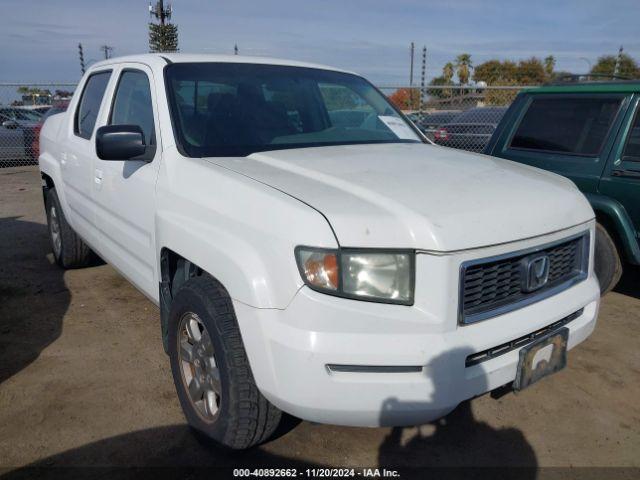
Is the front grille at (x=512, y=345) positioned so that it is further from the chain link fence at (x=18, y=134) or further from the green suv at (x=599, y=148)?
the chain link fence at (x=18, y=134)

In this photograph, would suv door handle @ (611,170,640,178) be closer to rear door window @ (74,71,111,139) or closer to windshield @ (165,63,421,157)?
windshield @ (165,63,421,157)

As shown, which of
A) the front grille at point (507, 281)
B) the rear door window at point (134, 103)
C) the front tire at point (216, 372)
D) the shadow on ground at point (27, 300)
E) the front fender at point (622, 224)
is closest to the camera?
the front grille at point (507, 281)

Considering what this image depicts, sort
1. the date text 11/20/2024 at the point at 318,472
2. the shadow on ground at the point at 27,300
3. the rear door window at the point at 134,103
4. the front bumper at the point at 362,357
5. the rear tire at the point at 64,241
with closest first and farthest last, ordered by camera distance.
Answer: the front bumper at the point at 362,357, the date text 11/20/2024 at the point at 318,472, the rear door window at the point at 134,103, the shadow on ground at the point at 27,300, the rear tire at the point at 64,241

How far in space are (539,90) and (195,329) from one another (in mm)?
3666

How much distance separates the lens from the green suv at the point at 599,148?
409cm

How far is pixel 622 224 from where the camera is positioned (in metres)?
4.04

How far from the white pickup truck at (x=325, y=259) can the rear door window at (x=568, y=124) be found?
166cm

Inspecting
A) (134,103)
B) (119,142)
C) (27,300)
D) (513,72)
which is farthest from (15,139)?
(513,72)

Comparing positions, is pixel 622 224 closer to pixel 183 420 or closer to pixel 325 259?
pixel 325 259

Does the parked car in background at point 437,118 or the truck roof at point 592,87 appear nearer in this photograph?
the truck roof at point 592,87

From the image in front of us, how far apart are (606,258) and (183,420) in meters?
3.24

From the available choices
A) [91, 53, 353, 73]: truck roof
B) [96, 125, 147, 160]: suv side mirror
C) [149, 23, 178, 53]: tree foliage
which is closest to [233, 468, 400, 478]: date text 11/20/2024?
[96, 125, 147, 160]: suv side mirror

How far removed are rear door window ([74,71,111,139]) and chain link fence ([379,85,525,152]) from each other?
3736mm

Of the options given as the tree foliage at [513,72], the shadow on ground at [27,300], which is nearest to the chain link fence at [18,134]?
the shadow on ground at [27,300]
